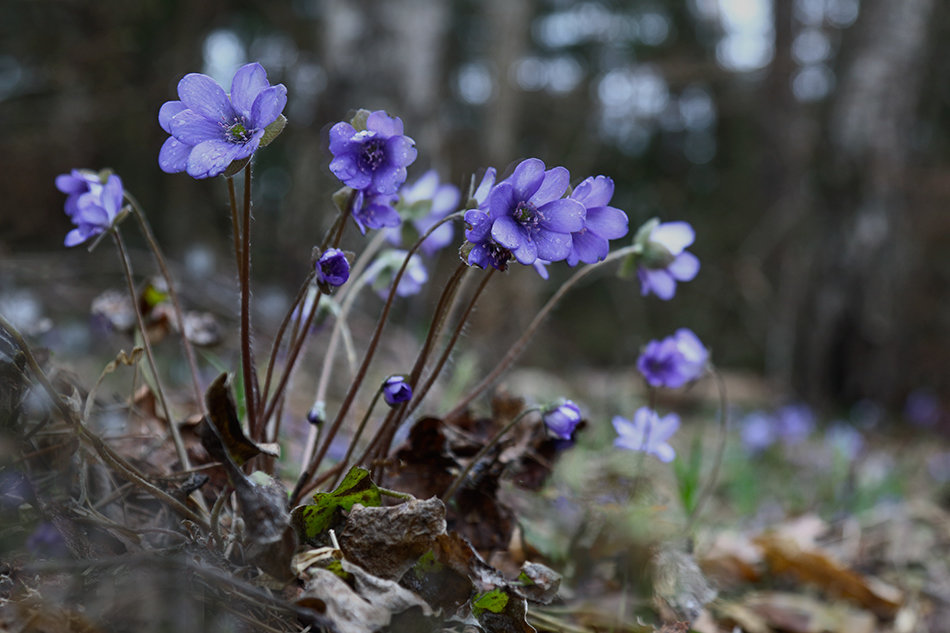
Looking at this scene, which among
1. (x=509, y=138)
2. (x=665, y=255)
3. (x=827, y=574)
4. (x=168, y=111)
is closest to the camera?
(x=168, y=111)

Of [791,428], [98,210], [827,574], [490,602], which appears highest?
[98,210]

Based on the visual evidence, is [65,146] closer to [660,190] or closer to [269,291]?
Answer: [269,291]

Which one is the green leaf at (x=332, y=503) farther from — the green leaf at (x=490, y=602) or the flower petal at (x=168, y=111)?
the flower petal at (x=168, y=111)

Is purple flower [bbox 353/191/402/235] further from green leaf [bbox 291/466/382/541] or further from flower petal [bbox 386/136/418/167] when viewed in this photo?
green leaf [bbox 291/466/382/541]

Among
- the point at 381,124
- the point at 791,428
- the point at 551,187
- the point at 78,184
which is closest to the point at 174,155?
the point at 381,124

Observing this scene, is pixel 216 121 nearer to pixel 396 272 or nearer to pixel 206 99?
pixel 206 99

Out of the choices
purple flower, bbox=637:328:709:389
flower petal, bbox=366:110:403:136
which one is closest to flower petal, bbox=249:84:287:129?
flower petal, bbox=366:110:403:136

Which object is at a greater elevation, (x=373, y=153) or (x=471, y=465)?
(x=373, y=153)
